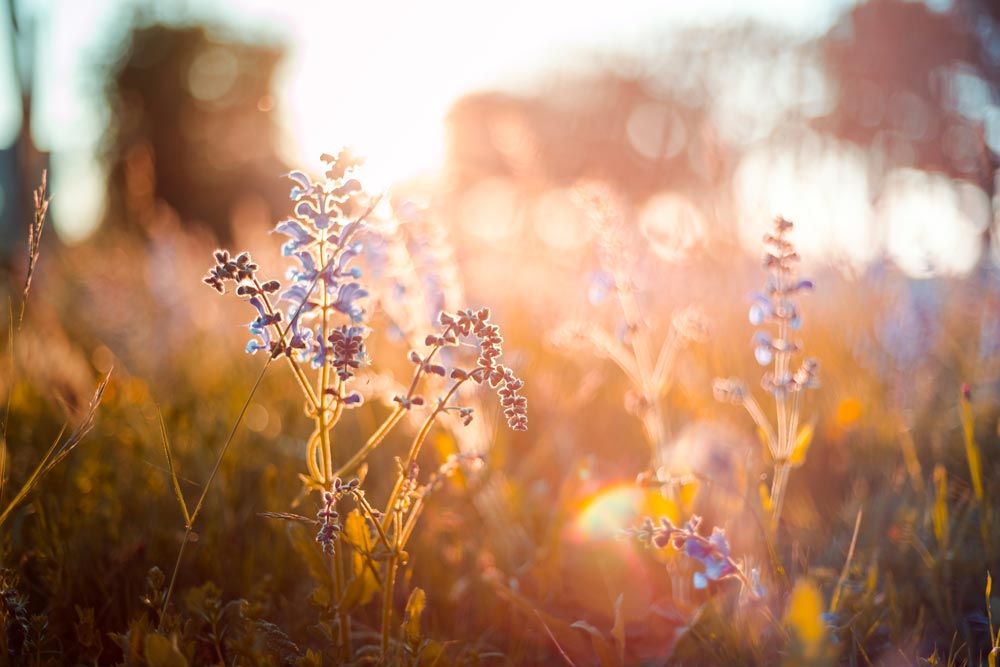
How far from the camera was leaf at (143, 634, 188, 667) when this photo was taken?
1.35m

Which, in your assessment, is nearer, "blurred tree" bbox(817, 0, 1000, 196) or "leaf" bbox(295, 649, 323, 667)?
"leaf" bbox(295, 649, 323, 667)

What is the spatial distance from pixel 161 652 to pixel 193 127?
128ft

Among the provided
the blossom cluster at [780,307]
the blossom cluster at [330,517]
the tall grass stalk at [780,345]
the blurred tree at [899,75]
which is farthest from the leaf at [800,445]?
the blurred tree at [899,75]

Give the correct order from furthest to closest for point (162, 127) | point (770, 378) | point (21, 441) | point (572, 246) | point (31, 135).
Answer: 1. point (162, 127)
2. point (572, 246)
3. point (31, 135)
4. point (21, 441)
5. point (770, 378)

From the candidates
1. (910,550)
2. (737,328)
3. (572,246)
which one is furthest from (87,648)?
(572,246)

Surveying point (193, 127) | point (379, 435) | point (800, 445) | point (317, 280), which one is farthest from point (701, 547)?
point (193, 127)

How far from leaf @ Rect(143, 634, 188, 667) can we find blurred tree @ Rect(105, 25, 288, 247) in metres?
33.7

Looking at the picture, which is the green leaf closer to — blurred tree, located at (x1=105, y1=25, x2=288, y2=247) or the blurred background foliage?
the blurred background foliage

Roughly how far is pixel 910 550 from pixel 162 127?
39051mm

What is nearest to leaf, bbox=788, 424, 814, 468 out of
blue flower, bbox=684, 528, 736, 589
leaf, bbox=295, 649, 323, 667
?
blue flower, bbox=684, 528, 736, 589

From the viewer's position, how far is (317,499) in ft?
8.41

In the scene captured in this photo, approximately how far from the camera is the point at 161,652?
1354mm

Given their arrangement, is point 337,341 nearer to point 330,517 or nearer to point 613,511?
point 330,517

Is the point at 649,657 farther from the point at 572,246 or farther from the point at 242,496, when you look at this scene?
the point at 572,246
